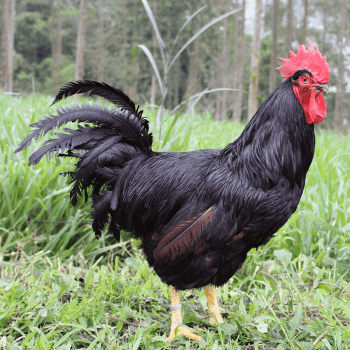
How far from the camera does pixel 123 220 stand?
6.87 feet

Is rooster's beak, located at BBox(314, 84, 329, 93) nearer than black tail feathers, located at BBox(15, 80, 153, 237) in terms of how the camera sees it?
Yes

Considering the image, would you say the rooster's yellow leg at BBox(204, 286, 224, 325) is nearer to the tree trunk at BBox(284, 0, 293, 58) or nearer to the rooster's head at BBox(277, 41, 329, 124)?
the rooster's head at BBox(277, 41, 329, 124)

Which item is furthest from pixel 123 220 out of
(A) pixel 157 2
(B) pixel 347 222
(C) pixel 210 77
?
(C) pixel 210 77

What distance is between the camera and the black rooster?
1.67 m

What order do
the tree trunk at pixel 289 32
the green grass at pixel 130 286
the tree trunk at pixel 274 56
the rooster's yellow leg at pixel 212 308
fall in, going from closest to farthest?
the green grass at pixel 130 286 < the rooster's yellow leg at pixel 212 308 < the tree trunk at pixel 274 56 < the tree trunk at pixel 289 32

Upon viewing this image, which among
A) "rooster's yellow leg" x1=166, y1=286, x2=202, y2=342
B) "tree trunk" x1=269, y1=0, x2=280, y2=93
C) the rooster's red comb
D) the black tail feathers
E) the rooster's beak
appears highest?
"tree trunk" x1=269, y1=0, x2=280, y2=93

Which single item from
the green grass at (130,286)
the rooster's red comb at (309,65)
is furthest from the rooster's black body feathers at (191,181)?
the green grass at (130,286)

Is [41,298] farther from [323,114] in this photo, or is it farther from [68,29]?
[68,29]

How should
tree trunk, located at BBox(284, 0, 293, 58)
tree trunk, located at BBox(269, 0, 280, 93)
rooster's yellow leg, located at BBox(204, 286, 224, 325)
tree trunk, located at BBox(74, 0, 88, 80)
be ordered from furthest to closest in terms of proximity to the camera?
1. tree trunk, located at BBox(74, 0, 88, 80)
2. tree trunk, located at BBox(284, 0, 293, 58)
3. tree trunk, located at BBox(269, 0, 280, 93)
4. rooster's yellow leg, located at BBox(204, 286, 224, 325)

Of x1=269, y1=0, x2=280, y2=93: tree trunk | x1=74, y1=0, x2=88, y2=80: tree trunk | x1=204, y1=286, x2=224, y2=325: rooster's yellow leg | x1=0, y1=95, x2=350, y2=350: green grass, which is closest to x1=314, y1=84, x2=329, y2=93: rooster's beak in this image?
x1=0, y1=95, x2=350, y2=350: green grass

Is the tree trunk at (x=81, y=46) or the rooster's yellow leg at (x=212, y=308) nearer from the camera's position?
the rooster's yellow leg at (x=212, y=308)

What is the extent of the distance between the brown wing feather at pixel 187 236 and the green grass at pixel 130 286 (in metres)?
0.53

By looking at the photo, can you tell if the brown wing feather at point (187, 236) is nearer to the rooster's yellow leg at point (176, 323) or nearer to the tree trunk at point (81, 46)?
the rooster's yellow leg at point (176, 323)

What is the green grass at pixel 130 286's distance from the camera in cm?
186
